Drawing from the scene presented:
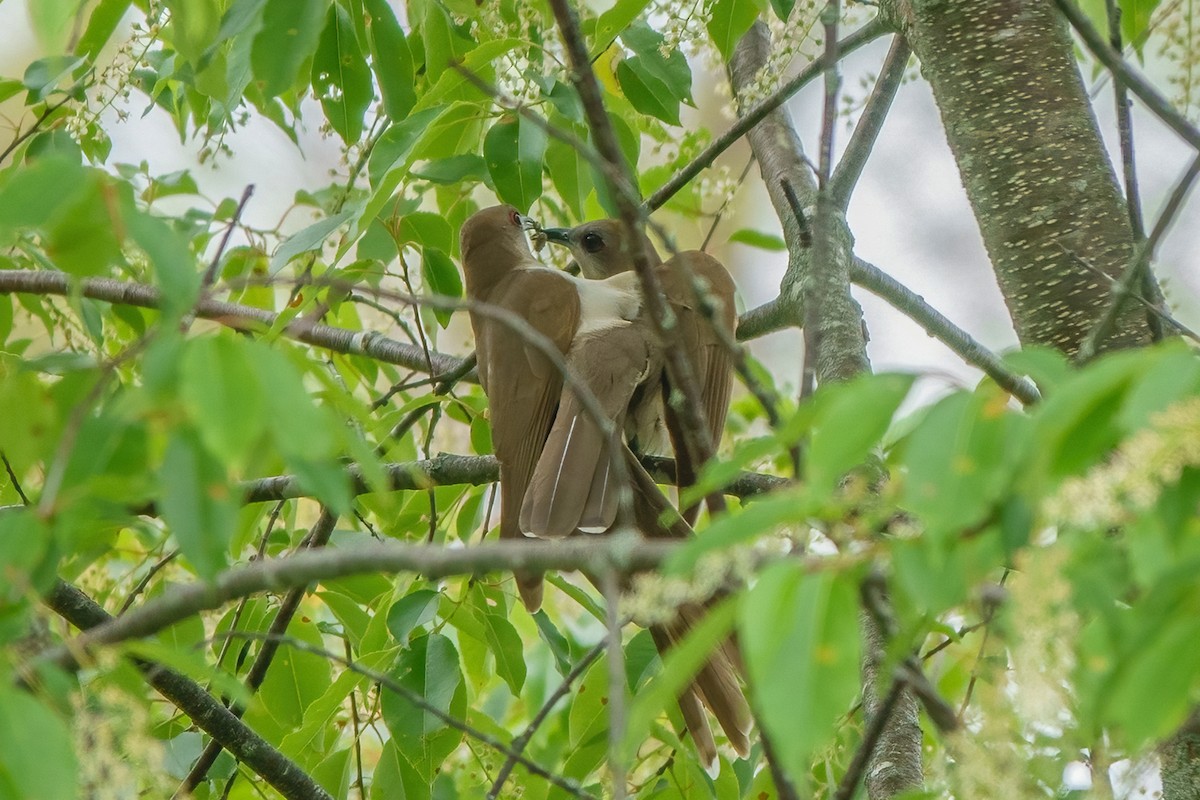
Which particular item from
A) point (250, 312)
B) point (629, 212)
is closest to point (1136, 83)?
point (629, 212)

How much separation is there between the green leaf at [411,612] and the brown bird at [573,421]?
0.75ft

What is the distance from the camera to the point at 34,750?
95cm

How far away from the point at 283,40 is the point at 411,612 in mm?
1113

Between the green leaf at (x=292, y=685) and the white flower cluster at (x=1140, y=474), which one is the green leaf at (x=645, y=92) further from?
the white flower cluster at (x=1140, y=474)

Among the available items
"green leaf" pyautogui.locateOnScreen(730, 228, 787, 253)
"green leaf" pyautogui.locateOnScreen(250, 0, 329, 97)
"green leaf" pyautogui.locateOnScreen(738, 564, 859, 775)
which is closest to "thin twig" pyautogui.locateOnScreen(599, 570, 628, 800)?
"green leaf" pyautogui.locateOnScreen(738, 564, 859, 775)

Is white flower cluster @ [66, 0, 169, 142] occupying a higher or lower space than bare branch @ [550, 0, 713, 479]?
higher

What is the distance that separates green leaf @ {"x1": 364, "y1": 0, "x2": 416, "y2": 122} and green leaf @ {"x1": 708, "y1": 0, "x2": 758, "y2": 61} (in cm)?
59

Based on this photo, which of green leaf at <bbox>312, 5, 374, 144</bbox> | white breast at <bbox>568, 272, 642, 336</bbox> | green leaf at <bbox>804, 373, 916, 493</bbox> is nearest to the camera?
green leaf at <bbox>804, 373, 916, 493</bbox>

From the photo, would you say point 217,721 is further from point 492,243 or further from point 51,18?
point 492,243

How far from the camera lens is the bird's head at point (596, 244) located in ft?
13.7

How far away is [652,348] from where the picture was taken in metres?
3.23

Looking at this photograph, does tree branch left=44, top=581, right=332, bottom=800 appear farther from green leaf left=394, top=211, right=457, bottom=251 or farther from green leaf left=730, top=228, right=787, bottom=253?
green leaf left=730, top=228, right=787, bottom=253

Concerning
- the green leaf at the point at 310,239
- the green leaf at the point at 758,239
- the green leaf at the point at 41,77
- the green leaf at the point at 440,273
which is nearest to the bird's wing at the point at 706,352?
the green leaf at the point at 758,239

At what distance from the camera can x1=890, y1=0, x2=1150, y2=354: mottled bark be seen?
7.99 feet
